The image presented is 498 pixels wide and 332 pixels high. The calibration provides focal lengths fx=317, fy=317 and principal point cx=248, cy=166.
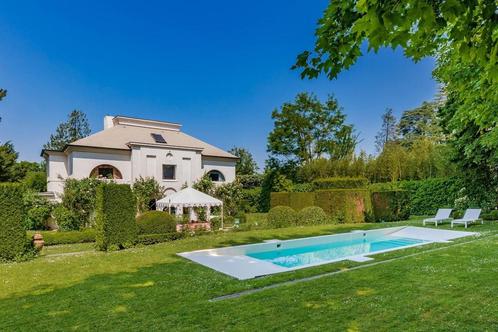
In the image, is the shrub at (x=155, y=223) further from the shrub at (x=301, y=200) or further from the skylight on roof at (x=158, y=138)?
the skylight on roof at (x=158, y=138)

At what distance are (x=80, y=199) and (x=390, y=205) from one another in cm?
2213

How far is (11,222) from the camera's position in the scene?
1116cm

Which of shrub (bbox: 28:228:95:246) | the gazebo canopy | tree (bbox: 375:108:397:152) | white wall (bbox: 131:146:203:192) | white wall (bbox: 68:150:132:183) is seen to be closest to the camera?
shrub (bbox: 28:228:95:246)

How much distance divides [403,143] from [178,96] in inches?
1475

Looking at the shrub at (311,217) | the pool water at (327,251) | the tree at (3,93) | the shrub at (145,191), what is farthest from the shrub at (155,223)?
the tree at (3,93)

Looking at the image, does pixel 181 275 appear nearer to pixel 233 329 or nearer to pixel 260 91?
pixel 233 329

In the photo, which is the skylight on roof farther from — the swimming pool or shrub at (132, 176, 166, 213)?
the swimming pool

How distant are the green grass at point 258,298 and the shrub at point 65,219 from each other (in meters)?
13.0

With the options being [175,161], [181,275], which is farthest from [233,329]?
[175,161]

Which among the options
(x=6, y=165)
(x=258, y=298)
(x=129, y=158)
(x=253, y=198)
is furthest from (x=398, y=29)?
(x=6, y=165)

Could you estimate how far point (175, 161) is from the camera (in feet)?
94.0

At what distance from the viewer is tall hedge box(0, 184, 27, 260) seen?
11.0 metres

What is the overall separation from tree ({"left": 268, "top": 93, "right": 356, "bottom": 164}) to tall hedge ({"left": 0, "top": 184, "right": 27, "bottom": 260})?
29.4 m

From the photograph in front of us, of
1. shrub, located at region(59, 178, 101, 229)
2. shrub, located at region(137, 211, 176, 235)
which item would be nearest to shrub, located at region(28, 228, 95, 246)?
shrub, located at region(59, 178, 101, 229)
